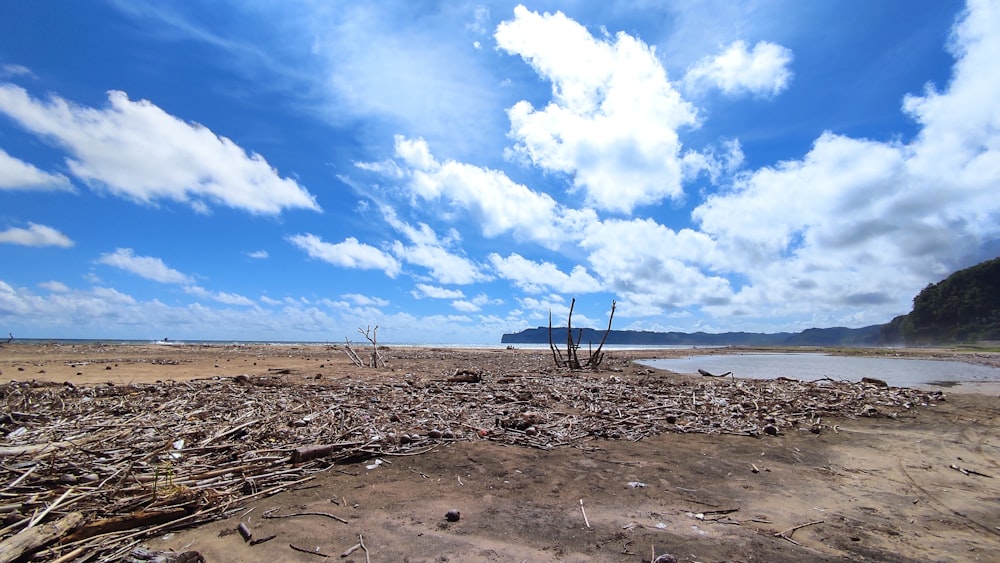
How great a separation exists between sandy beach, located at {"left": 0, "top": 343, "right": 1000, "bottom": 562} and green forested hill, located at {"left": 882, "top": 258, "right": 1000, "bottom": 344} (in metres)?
129

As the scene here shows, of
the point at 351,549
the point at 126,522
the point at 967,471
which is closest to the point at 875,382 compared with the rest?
the point at 967,471

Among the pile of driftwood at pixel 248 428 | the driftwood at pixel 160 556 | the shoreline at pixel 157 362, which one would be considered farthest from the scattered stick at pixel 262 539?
the shoreline at pixel 157 362

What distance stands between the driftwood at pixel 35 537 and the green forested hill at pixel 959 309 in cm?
14079

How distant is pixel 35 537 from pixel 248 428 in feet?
13.7

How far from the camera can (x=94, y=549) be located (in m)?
4.06

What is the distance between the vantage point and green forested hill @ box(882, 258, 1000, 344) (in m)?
98.9

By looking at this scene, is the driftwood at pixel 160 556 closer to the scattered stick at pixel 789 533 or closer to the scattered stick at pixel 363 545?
the scattered stick at pixel 363 545

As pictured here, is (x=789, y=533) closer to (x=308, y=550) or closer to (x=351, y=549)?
(x=351, y=549)

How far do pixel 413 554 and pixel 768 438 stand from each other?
8690 millimetres

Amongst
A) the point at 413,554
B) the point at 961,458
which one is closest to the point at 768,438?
the point at 961,458

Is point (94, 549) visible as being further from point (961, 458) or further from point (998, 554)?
point (961, 458)

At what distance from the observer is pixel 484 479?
674 cm

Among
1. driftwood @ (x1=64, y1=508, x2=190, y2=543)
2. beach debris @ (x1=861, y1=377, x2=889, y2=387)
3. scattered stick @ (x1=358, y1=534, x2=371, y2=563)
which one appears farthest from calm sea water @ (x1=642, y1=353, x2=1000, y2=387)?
driftwood @ (x1=64, y1=508, x2=190, y2=543)

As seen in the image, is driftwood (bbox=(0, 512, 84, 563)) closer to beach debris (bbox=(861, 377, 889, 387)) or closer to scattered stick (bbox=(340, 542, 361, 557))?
scattered stick (bbox=(340, 542, 361, 557))
